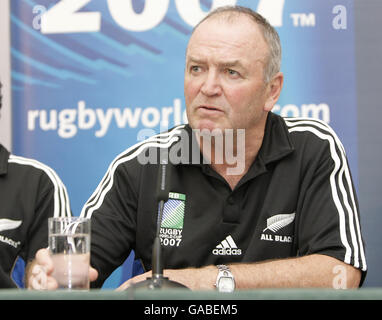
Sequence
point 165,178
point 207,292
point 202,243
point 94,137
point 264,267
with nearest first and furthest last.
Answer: point 207,292, point 165,178, point 264,267, point 202,243, point 94,137

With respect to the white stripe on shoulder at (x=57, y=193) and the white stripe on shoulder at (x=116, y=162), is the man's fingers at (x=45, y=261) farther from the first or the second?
the white stripe on shoulder at (x=57, y=193)

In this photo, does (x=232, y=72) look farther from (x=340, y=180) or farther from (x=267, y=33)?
(x=340, y=180)

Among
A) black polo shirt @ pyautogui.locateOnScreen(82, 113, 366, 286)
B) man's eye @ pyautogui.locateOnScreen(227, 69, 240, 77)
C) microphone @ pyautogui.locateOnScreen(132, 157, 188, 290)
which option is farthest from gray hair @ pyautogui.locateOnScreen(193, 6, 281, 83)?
microphone @ pyautogui.locateOnScreen(132, 157, 188, 290)

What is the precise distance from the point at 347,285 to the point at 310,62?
118 cm

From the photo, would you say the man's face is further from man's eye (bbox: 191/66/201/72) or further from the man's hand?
the man's hand

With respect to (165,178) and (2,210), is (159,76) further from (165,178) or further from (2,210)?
(165,178)

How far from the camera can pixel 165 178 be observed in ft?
4.75

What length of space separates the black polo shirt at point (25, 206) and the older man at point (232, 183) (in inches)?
14.0

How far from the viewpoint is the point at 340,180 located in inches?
77.9

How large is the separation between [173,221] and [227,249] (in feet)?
0.68

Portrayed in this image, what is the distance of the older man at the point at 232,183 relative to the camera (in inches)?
75.6

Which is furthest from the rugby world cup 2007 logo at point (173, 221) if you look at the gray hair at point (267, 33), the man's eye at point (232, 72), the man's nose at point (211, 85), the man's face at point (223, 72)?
the gray hair at point (267, 33)

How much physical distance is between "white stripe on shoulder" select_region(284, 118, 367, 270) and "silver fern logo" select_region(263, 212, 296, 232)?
0.17 m

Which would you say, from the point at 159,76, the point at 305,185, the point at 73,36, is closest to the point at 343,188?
the point at 305,185
